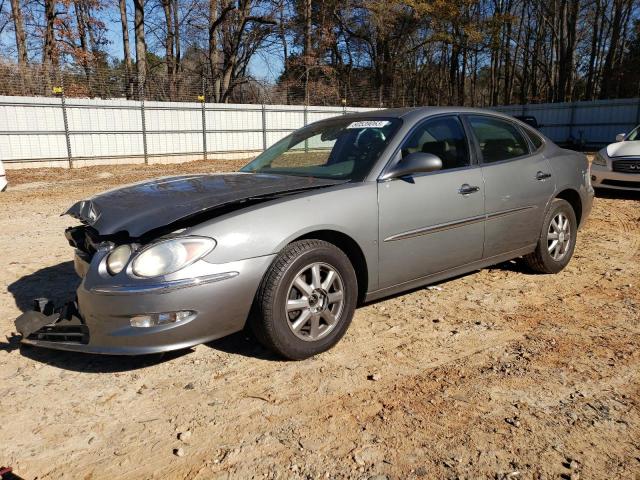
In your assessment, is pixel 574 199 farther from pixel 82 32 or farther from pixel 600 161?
pixel 82 32

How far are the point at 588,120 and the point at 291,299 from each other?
85.1ft

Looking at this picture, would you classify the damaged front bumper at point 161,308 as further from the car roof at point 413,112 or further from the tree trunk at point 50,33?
the tree trunk at point 50,33

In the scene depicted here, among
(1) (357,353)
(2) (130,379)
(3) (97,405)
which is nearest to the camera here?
(3) (97,405)

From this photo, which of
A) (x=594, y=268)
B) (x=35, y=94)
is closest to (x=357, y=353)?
(x=594, y=268)

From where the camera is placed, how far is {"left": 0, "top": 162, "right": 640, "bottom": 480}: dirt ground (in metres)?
2.27

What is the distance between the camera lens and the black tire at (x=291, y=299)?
3.00 m

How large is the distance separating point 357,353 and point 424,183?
131cm

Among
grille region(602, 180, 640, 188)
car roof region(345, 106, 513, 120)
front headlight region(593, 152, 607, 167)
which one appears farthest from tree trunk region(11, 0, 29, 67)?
car roof region(345, 106, 513, 120)

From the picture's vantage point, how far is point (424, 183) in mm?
3771

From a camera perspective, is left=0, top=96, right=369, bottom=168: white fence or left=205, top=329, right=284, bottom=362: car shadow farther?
left=0, top=96, right=369, bottom=168: white fence

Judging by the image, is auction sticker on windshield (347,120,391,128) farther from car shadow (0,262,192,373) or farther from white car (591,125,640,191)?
white car (591,125,640,191)

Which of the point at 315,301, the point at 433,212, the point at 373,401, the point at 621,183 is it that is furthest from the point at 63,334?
the point at 621,183

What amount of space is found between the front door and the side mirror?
0.23 ft

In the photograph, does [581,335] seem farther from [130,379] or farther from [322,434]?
[130,379]
